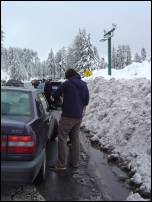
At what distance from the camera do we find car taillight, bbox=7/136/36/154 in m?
6.17

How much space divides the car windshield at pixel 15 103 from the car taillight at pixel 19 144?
0.86 meters

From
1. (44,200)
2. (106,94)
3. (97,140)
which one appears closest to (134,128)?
(97,140)

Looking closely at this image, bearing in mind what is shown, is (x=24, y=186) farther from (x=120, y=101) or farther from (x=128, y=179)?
(x=120, y=101)

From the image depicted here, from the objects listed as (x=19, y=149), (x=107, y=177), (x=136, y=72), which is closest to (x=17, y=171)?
(x=19, y=149)

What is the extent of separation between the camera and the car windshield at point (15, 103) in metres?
7.12

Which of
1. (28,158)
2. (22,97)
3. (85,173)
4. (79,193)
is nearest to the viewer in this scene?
(28,158)

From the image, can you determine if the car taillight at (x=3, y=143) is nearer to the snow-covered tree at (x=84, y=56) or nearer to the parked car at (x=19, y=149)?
the parked car at (x=19, y=149)

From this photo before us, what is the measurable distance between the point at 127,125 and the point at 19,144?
4565 mm

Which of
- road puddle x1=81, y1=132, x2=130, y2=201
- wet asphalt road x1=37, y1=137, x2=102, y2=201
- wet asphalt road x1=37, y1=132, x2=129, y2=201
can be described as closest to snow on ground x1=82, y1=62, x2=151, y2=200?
road puddle x1=81, y1=132, x2=130, y2=201

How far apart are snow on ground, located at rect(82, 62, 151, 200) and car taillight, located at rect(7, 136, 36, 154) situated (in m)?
1.66

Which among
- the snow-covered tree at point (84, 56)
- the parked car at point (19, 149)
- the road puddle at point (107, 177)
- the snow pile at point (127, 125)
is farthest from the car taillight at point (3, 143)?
the snow-covered tree at point (84, 56)

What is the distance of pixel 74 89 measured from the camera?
27.8 feet

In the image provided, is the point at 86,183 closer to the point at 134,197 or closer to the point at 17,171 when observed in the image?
the point at 134,197

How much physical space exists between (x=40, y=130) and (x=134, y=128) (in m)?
3.39
